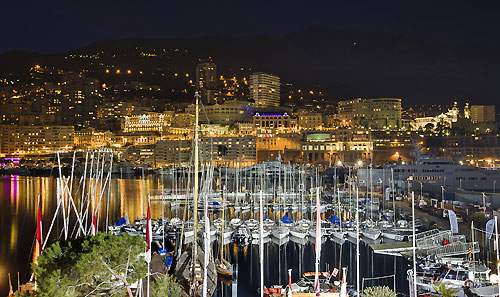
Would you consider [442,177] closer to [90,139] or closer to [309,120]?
[309,120]

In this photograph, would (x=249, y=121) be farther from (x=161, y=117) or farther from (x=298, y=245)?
(x=298, y=245)

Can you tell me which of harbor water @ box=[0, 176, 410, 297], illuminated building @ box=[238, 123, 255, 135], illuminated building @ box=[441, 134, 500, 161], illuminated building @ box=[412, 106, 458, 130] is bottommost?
harbor water @ box=[0, 176, 410, 297]

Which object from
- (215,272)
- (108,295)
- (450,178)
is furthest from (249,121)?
(108,295)

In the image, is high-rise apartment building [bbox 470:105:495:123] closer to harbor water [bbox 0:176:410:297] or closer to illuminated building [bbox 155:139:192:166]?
illuminated building [bbox 155:139:192:166]

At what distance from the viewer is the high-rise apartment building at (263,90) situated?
413 feet

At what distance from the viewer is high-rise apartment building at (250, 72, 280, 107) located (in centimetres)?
12594

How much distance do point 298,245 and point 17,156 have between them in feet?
293

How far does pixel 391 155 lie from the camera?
252 ft

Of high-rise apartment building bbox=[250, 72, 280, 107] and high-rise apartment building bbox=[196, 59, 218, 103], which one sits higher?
high-rise apartment building bbox=[196, 59, 218, 103]

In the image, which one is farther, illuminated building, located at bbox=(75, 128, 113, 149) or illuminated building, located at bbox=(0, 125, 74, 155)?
illuminated building, located at bbox=(75, 128, 113, 149)

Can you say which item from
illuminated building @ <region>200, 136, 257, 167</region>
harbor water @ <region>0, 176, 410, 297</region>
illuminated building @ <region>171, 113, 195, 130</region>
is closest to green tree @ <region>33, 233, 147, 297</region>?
harbor water @ <region>0, 176, 410, 297</region>

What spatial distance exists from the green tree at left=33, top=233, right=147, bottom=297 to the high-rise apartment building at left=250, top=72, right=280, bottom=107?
4545 inches

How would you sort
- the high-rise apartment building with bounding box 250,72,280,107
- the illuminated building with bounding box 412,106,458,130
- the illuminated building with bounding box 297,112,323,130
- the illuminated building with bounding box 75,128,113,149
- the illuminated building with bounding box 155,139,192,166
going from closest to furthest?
the illuminated building with bounding box 155,139,192,166 → the illuminated building with bounding box 297,112,323,130 → the illuminated building with bounding box 412,106,458,130 → the illuminated building with bounding box 75,128,113,149 → the high-rise apartment building with bounding box 250,72,280,107

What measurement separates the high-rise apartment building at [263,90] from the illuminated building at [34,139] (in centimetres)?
4710
